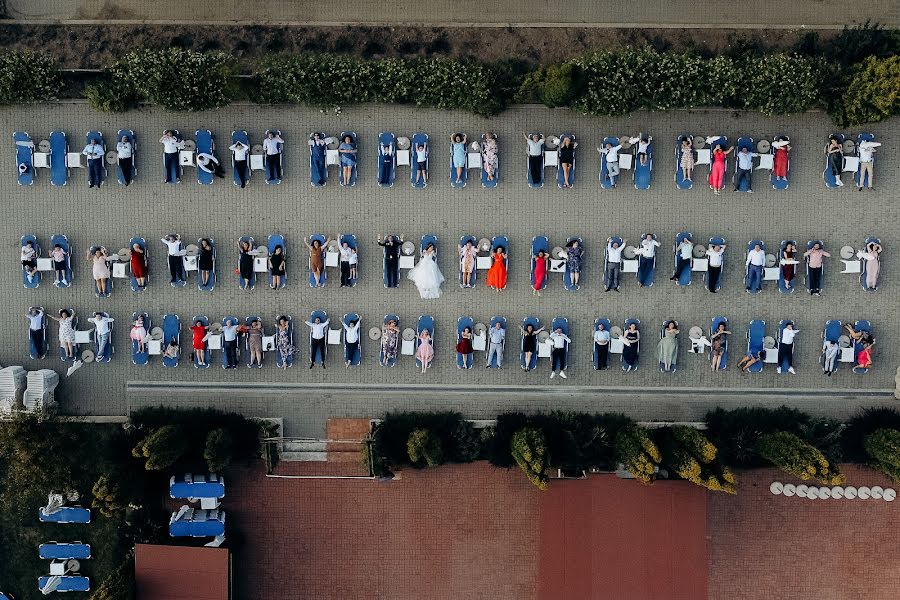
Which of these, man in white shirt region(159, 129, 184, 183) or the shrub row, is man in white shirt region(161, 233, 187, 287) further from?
the shrub row

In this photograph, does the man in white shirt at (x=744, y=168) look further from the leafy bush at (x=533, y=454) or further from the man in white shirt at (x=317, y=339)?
the man in white shirt at (x=317, y=339)

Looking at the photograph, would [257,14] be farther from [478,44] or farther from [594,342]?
[594,342]

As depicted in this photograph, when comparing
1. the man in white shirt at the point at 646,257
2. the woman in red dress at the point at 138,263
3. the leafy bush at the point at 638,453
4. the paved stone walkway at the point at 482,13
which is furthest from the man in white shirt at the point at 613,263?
the woman in red dress at the point at 138,263

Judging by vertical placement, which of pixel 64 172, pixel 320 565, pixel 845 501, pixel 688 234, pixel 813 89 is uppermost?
pixel 813 89

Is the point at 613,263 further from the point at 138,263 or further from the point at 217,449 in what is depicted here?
the point at 138,263

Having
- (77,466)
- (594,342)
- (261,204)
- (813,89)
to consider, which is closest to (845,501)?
Result: (594,342)

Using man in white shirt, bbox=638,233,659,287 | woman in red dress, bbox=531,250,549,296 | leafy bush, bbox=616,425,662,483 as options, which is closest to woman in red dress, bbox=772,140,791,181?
man in white shirt, bbox=638,233,659,287
